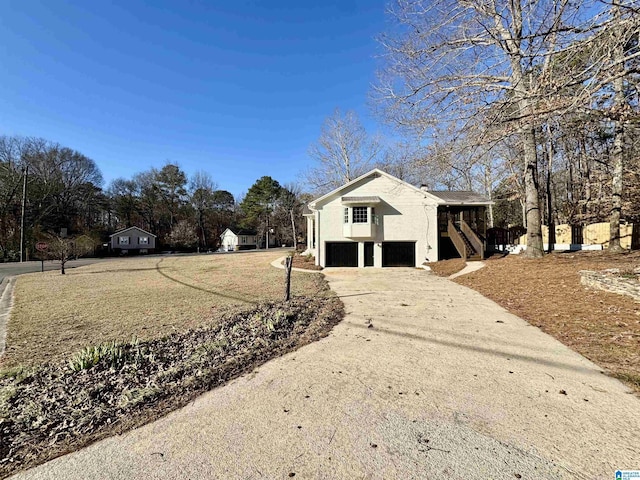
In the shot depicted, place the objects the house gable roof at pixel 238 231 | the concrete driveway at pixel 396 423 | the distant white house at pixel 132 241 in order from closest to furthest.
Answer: the concrete driveway at pixel 396 423 → the distant white house at pixel 132 241 → the house gable roof at pixel 238 231

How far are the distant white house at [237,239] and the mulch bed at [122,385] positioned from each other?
46.9m

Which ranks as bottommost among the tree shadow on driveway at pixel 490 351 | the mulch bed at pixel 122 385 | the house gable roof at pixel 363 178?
the tree shadow on driveway at pixel 490 351

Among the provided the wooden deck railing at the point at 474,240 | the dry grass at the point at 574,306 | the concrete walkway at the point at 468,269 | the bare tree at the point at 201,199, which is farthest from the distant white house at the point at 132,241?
the dry grass at the point at 574,306

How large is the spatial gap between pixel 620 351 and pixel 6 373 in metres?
8.03

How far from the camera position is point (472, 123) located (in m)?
7.18

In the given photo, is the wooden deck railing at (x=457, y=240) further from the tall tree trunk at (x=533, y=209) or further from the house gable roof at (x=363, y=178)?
the tall tree trunk at (x=533, y=209)

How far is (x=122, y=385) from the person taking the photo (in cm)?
342

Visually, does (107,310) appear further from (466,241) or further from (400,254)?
(466,241)

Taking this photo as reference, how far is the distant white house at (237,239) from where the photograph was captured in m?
51.1

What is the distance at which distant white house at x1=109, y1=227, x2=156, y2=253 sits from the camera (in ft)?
139

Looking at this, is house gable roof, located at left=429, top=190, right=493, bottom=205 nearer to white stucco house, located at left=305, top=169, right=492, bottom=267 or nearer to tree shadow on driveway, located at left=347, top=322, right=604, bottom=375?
white stucco house, located at left=305, top=169, right=492, bottom=267

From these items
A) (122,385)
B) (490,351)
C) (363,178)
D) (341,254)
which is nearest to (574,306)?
(490,351)

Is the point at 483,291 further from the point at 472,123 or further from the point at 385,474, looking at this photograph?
the point at 385,474

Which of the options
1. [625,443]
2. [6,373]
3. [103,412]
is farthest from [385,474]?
[6,373]
